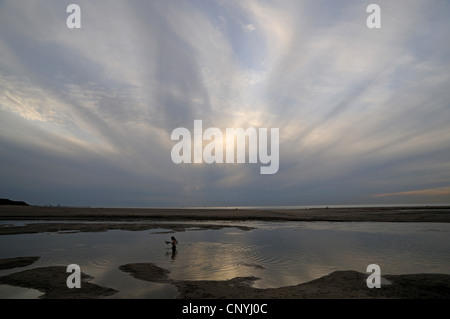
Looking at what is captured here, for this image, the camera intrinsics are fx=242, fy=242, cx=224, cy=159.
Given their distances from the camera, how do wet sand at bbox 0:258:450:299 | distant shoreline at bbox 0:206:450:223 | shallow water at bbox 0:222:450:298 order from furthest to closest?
distant shoreline at bbox 0:206:450:223, shallow water at bbox 0:222:450:298, wet sand at bbox 0:258:450:299

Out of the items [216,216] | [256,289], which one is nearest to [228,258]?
[256,289]

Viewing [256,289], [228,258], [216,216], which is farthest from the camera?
[216,216]

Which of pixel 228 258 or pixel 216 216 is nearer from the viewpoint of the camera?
pixel 228 258

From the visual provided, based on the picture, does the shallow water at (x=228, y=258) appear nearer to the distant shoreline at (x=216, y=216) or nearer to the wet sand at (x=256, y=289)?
the wet sand at (x=256, y=289)

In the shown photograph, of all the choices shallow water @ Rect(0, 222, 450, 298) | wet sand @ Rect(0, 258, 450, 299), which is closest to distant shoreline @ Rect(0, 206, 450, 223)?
shallow water @ Rect(0, 222, 450, 298)

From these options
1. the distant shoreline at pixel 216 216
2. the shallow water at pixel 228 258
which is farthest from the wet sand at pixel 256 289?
the distant shoreline at pixel 216 216

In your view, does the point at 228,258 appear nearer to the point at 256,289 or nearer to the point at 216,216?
the point at 256,289

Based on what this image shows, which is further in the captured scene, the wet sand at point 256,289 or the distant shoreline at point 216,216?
the distant shoreline at point 216,216

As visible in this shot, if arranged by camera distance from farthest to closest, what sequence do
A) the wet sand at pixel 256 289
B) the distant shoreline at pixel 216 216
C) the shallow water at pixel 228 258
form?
the distant shoreline at pixel 216 216 → the shallow water at pixel 228 258 → the wet sand at pixel 256 289

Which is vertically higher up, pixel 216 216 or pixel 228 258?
pixel 228 258

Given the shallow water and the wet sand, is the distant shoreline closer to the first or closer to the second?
the shallow water
